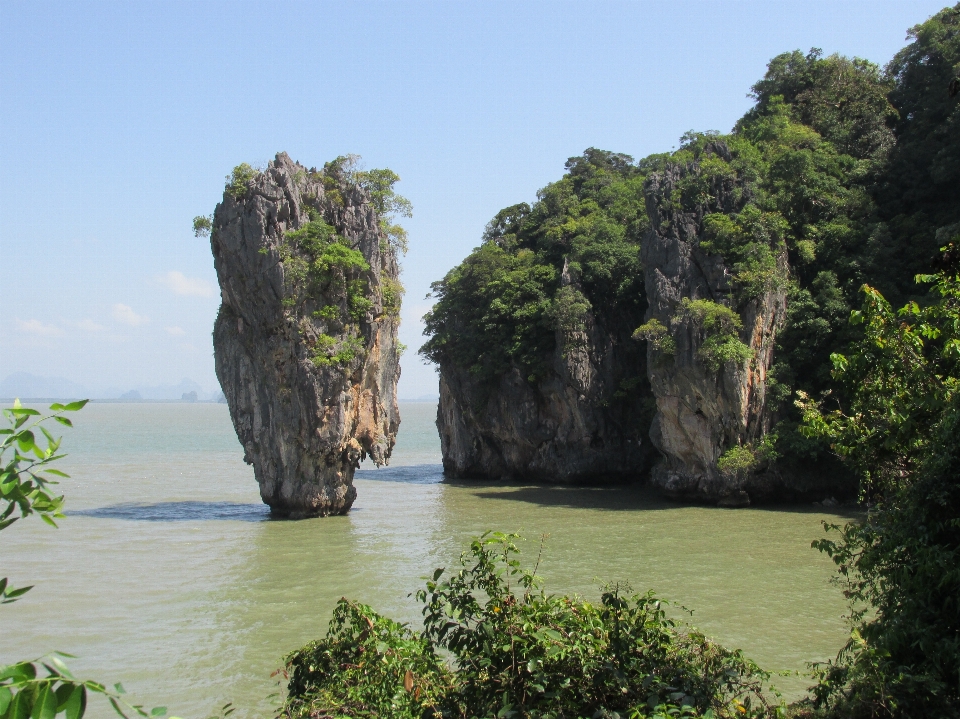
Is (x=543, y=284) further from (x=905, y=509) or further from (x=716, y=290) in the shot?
(x=905, y=509)

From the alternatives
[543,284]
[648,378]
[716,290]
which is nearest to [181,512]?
[648,378]

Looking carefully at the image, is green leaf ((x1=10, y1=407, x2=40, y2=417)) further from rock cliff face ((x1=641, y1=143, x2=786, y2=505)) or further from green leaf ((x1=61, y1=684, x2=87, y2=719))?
rock cliff face ((x1=641, y1=143, x2=786, y2=505))

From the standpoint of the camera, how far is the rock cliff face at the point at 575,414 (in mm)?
29984

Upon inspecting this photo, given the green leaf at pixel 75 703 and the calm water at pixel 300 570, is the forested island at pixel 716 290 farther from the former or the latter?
the green leaf at pixel 75 703

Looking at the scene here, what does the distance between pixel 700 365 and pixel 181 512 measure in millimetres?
15834

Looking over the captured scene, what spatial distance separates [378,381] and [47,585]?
1020 centimetres

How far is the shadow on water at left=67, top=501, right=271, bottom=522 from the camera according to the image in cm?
2262

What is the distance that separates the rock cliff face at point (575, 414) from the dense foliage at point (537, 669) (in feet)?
76.7

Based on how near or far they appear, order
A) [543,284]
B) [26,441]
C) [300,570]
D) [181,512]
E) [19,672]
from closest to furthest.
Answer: [19,672], [26,441], [300,570], [181,512], [543,284]

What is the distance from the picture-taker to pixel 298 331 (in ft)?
70.2

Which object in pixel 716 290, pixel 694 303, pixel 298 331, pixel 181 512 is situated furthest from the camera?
pixel 716 290

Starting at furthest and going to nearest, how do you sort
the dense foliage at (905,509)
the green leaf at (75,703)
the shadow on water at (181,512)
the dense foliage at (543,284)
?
the dense foliage at (543,284)
the shadow on water at (181,512)
the dense foliage at (905,509)
the green leaf at (75,703)

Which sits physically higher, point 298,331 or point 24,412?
point 298,331

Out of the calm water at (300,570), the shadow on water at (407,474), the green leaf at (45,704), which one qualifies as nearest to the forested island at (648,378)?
the green leaf at (45,704)
